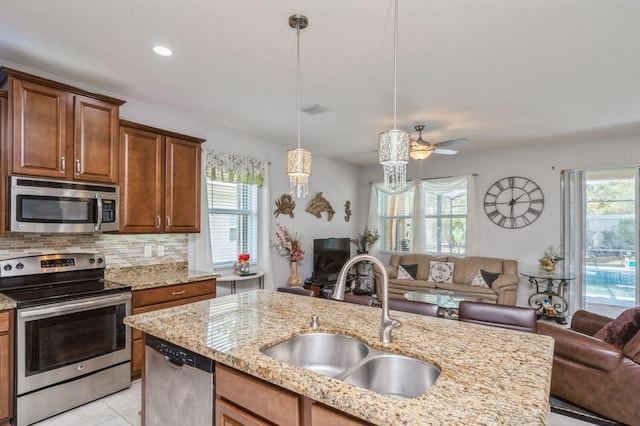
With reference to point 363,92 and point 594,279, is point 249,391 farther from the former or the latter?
point 594,279

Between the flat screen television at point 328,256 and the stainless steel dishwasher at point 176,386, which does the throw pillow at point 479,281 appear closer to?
the flat screen television at point 328,256

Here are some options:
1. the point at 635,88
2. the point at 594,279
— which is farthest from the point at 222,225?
the point at 594,279

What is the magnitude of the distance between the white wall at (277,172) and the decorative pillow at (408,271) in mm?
1402

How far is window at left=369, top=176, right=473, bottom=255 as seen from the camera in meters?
6.05

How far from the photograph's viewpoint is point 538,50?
2.45 meters

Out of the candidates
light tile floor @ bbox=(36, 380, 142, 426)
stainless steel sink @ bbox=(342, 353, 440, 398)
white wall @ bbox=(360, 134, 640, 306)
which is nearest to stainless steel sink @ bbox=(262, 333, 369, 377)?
stainless steel sink @ bbox=(342, 353, 440, 398)

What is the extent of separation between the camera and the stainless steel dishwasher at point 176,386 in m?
1.46

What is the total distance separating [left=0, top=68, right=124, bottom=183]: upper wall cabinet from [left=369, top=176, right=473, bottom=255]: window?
5082mm

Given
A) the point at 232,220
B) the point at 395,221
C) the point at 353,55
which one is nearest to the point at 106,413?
the point at 232,220

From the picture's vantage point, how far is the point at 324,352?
1.68 metres

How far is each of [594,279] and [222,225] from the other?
5.43 metres

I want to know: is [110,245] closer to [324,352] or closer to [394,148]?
[324,352]

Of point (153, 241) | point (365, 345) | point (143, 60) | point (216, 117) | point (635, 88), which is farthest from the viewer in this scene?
point (216, 117)

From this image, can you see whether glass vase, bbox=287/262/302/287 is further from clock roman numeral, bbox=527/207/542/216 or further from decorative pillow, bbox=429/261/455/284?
clock roman numeral, bbox=527/207/542/216
